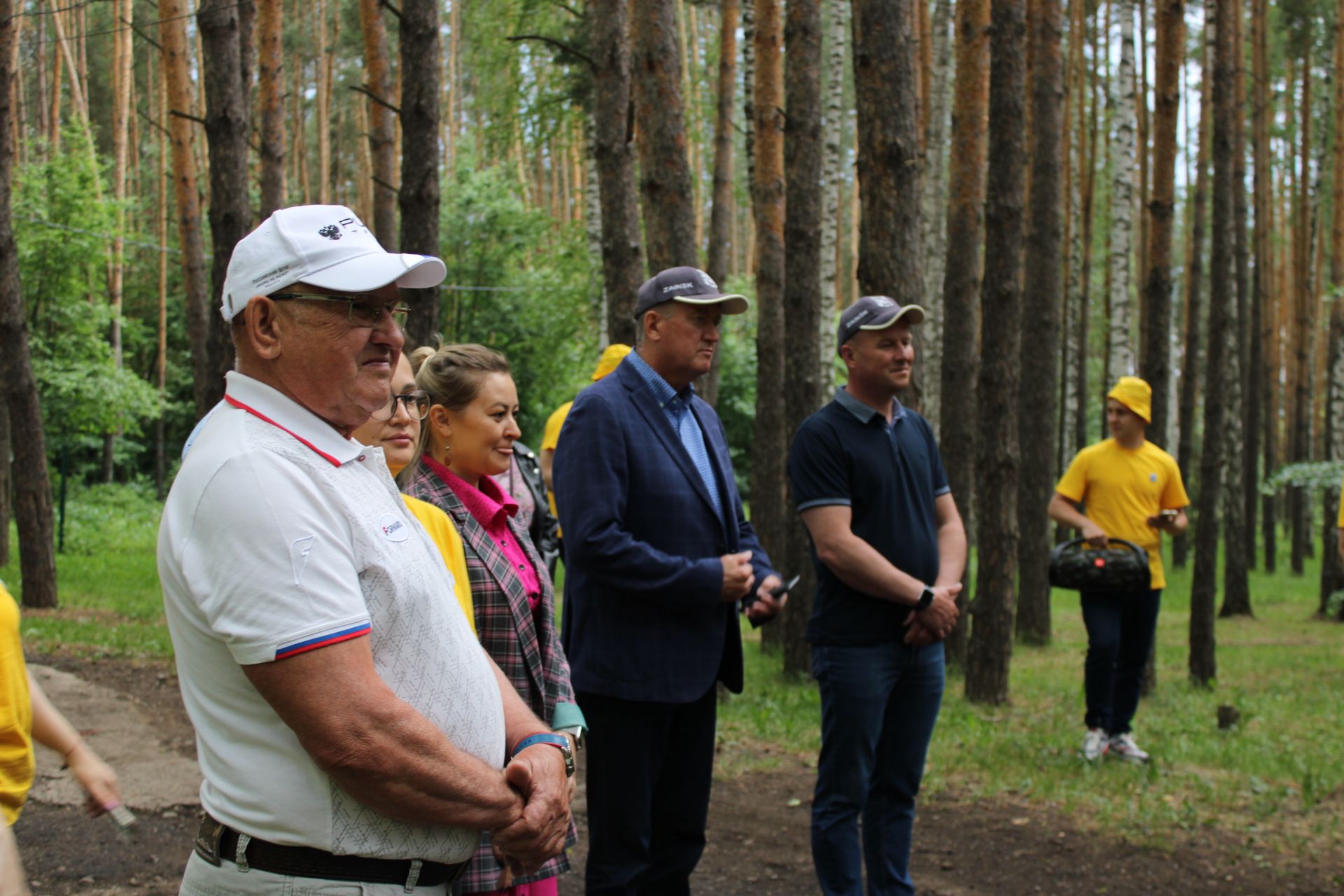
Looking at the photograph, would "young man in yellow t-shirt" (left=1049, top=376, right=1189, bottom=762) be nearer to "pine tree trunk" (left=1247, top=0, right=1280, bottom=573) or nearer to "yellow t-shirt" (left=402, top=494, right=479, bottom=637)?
"yellow t-shirt" (left=402, top=494, right=479, bottom=637)

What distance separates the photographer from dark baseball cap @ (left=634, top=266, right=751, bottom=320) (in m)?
4.15

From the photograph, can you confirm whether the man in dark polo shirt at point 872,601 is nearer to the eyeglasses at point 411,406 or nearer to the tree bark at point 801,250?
the eyeglasses at point 411,406

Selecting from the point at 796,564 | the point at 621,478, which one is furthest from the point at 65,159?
the point at 621,478

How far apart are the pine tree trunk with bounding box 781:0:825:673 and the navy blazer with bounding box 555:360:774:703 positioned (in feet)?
17.9

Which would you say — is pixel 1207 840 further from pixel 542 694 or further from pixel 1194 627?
pixel 1194 627

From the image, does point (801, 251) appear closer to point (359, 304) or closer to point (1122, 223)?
point (1122, 223)

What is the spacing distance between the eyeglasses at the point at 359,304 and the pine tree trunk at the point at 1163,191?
1003 centimetres

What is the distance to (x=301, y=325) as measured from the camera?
205 centimetres

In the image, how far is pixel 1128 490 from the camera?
299 inches

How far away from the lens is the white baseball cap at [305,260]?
A: 2.03 meters

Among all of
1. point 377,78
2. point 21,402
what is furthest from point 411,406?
point 377,78

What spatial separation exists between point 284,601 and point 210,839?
1.62 ft

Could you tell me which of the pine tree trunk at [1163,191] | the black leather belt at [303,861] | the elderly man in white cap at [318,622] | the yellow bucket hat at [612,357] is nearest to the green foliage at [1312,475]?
the pine tree trunk at [1163,191]

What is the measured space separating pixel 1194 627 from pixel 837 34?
26.8 ft
